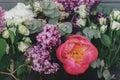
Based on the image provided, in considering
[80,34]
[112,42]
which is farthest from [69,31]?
[112,42]

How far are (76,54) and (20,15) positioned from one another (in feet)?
0.82

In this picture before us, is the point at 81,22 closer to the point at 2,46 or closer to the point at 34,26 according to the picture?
the point at 34,26

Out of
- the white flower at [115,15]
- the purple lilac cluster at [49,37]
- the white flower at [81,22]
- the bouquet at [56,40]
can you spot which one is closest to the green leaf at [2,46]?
the bouquet at [56,40]

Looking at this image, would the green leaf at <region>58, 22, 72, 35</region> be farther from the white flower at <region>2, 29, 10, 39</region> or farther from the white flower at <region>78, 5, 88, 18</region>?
the white flower at <region>2, 29, 10, 39</region>

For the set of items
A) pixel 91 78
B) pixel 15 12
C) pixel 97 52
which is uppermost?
pixel 15 12

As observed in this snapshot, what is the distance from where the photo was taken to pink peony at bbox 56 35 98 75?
Answer: 42.3 inches

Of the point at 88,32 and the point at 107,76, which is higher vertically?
the point at 88,32

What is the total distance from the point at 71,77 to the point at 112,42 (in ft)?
0.61

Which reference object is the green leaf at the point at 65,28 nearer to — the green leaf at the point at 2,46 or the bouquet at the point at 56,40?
the bouquet at the point at 56,40

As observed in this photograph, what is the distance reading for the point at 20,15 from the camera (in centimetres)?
121

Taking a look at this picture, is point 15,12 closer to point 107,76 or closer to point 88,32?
point 88,32

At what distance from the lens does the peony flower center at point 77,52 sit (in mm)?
1083

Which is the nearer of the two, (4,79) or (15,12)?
(4,79)

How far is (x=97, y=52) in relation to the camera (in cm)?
110
